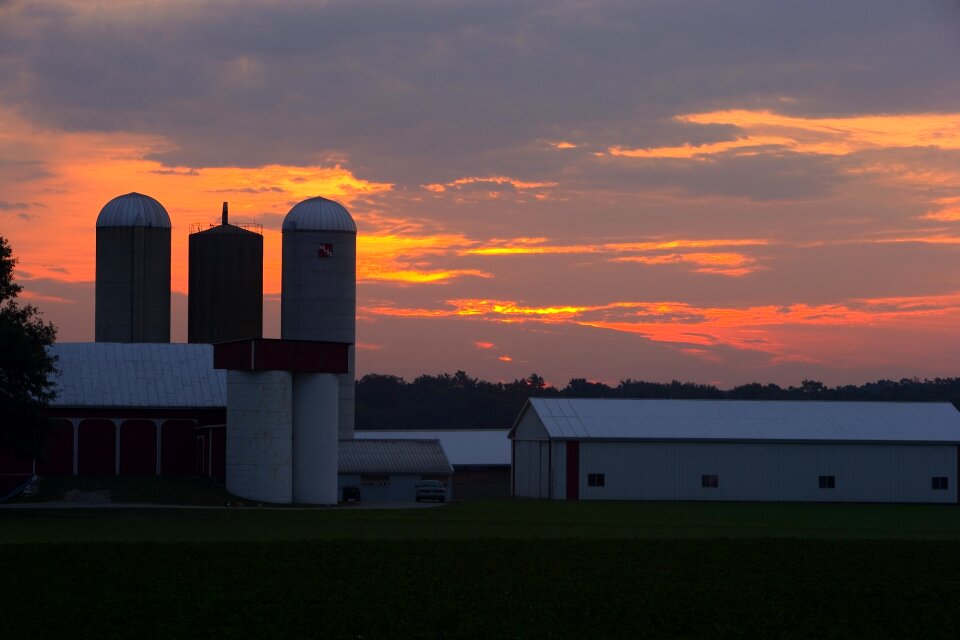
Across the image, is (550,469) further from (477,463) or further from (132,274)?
(132,274)

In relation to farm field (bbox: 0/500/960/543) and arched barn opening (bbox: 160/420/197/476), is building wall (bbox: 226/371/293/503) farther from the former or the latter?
arched barn opening (bbox: 160/420/197/476)

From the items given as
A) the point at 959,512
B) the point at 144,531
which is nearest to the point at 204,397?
the point at 144,531

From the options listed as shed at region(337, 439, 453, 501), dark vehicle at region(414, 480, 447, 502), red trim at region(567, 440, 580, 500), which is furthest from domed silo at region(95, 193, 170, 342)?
red trim at region(567, 440, 580, 500)

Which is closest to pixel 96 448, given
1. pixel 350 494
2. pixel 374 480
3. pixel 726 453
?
pixel 350 494

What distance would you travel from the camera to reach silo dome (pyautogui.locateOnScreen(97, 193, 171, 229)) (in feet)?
264

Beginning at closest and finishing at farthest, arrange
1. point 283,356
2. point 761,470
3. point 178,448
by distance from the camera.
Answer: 1. point 283,356
2. point 178,448
3. point 761,470

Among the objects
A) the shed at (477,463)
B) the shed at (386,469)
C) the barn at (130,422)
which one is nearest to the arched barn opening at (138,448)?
the barn at (130,422)

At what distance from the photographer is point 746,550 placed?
34.9 meters

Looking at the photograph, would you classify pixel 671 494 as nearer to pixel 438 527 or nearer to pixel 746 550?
pixel 438 527

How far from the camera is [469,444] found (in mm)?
101250

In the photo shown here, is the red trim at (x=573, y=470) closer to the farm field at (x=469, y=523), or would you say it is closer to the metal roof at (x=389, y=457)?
the metal roof at (x=389, y=457)

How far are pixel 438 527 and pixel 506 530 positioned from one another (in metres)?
2.35

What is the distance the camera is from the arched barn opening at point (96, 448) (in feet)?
220

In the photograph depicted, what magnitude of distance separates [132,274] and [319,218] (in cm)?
1164
